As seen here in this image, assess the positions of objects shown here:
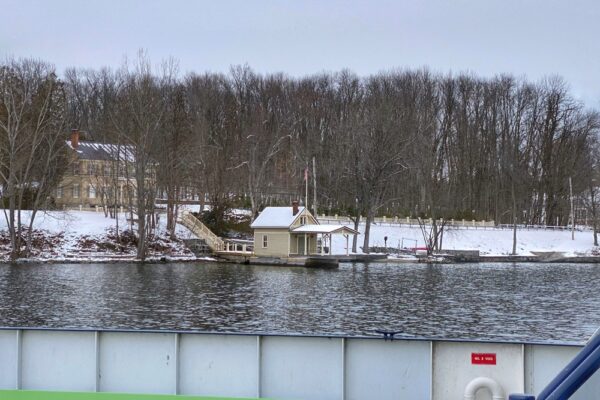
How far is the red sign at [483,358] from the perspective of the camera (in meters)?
9.98

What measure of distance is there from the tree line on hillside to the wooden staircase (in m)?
4.20

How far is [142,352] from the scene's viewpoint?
11102 millimetres

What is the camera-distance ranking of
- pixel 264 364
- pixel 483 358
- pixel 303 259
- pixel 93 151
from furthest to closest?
pixel 93 151, pixel 303 259, pixel 264 364, pixel 483 358

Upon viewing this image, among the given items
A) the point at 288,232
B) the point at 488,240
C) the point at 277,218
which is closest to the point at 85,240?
the point at 277,218

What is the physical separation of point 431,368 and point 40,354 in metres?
5.64

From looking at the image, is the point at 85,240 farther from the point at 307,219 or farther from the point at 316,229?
the point at 316,229

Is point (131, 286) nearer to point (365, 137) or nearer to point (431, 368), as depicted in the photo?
point (431, 368)

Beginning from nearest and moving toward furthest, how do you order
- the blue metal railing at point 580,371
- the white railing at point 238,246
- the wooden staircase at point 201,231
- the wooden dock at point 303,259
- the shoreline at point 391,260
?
the blue metal railing at point 580,371 → the shoreline at point 391,260 → the wooden dock at point 303,259 → the wooden staircase at point 201,231 → the white railing at point 238,246

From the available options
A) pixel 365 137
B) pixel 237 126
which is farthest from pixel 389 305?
pixel 237 126

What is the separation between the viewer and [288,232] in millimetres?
69562

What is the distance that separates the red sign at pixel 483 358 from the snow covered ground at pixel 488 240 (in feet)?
233

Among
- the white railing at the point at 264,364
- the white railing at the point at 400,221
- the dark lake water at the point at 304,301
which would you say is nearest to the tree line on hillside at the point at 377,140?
the white railing at the point at 400,221

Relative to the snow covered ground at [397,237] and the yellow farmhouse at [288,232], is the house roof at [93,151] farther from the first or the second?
the yellow farmhouse at [288,232]

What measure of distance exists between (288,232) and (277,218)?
2105 millimetres
